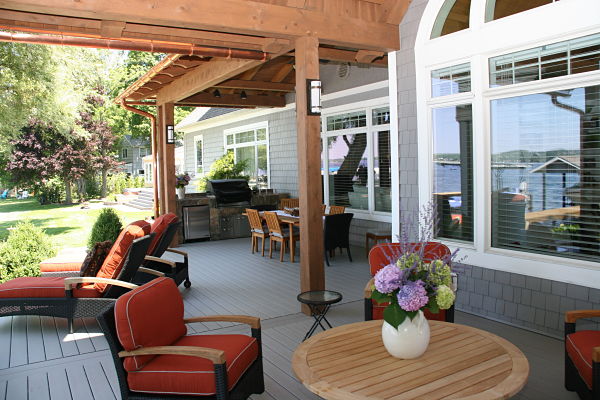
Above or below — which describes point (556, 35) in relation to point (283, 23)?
Answer: below

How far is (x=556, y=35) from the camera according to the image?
14.3 feet

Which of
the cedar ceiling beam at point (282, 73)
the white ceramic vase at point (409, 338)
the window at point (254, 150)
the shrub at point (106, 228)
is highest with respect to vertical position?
the cedar ceiling beam at point (282, 73)

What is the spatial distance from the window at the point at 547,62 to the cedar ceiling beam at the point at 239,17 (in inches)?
55.5

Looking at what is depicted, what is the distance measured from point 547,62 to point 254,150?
33.4ft

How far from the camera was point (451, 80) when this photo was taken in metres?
5.34

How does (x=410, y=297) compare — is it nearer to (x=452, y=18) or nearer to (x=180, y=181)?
(x=452, y=18)

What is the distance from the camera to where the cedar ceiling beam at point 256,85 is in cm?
1011

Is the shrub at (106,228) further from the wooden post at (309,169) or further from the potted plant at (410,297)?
the potted plant at (410,297)

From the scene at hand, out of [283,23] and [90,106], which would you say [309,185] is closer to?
[283,23]

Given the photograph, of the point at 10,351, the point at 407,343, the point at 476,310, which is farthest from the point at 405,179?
the point at 10,351

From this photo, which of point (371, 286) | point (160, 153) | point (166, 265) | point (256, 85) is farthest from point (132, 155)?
point (371, 286)

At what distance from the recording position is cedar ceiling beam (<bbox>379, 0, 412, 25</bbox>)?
224 inches

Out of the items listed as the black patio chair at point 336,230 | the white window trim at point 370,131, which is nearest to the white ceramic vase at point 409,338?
the black patio chair at point 336,230

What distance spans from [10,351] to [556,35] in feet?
18.1
